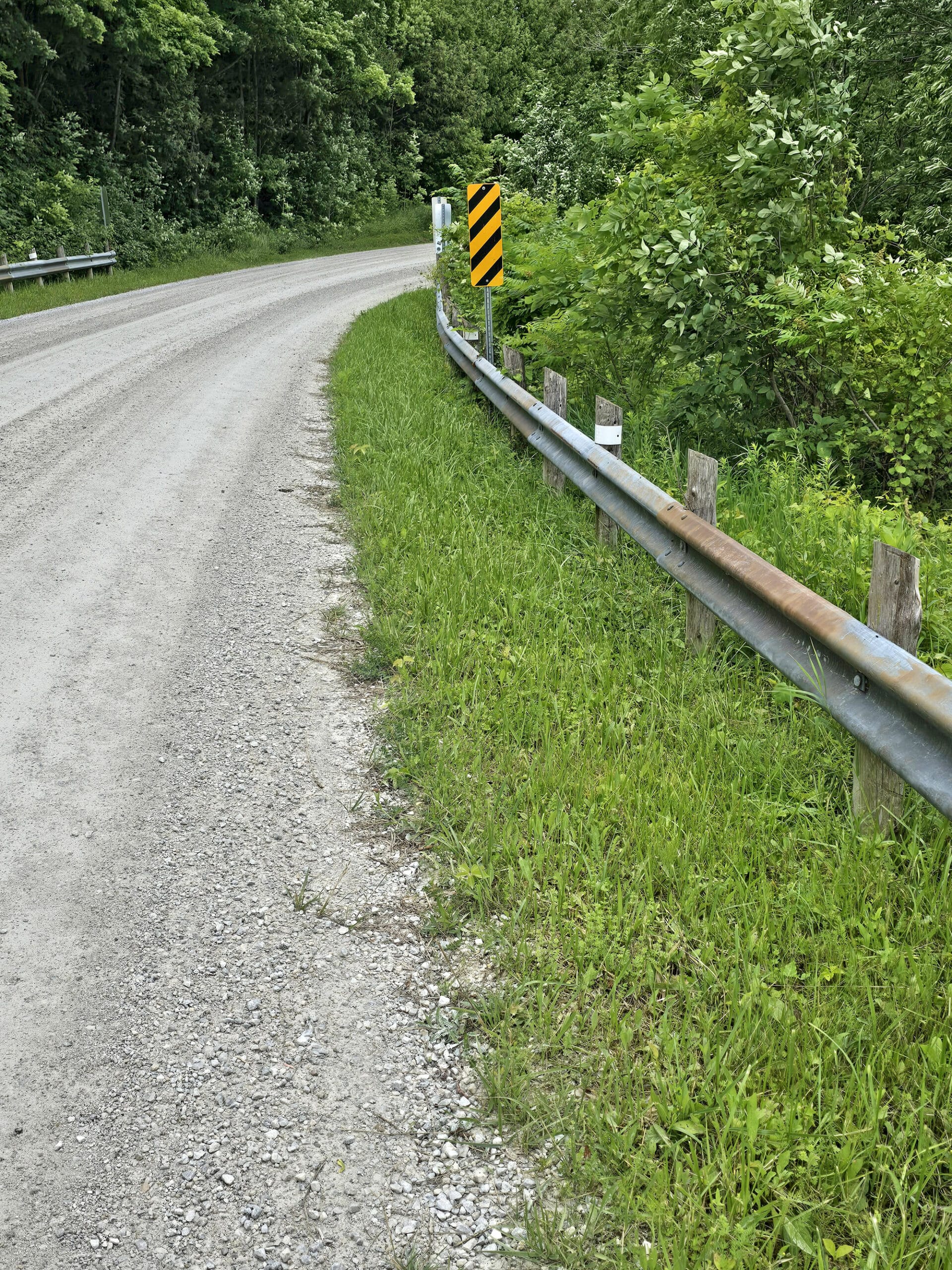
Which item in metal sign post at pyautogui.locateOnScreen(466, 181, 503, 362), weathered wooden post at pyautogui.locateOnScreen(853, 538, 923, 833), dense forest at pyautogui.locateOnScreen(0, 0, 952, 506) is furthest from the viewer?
metal sign post at pyautogui.locateOnScreen(466, 181, 503, 362)

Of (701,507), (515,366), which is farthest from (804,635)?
(515,366)

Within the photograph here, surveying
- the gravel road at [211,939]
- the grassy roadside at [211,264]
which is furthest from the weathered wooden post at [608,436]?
the grassy roadside at [211,264]

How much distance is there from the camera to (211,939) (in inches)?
128

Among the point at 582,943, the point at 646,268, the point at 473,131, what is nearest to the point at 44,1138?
the point at 582,943

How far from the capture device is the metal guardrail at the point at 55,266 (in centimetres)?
2022

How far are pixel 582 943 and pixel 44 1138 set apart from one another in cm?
142

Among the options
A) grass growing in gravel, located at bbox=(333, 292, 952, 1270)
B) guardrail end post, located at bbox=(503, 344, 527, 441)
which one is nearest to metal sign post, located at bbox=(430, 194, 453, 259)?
guardrail end post, located at bbox=(503, 344, 527, 441)

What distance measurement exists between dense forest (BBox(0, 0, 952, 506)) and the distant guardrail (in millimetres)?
566

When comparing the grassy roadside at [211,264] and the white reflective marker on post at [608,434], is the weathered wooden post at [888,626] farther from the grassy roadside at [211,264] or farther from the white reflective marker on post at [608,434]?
the grassy roadside at [211,264]

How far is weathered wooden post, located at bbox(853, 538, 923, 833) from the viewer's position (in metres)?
3.34

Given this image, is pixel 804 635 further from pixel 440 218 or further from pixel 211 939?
pixel 440 218

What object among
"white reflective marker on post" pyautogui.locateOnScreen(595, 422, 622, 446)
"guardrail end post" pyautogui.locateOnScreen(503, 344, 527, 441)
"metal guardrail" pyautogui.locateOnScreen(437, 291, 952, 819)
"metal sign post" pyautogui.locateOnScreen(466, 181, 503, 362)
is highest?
"metal sign post" pyautogui.locateOnScreen(466, 181, 503, 362)

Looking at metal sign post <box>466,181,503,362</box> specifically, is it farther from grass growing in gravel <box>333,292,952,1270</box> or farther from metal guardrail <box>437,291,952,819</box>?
grass growing in gravel <box>333,292,952,1270</box>

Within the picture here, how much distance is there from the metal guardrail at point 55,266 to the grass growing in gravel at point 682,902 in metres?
17.6
